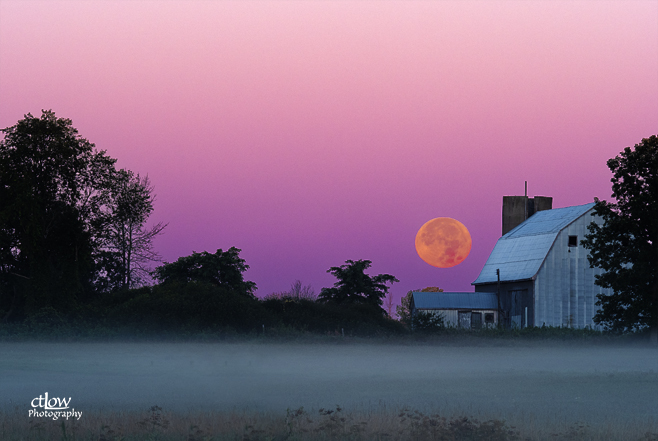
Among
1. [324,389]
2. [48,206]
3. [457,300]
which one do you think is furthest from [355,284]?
[324,389]

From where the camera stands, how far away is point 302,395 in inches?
738

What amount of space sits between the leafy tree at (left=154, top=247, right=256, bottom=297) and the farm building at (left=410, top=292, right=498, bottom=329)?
16227 millimetres

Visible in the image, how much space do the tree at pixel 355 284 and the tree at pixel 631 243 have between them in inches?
1535

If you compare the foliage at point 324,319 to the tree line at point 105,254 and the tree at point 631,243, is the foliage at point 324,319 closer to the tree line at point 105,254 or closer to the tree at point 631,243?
the tree line at point 105,254

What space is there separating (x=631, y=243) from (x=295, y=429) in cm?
3589

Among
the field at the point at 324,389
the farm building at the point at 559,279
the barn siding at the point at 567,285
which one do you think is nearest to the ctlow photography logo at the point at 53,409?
the field at the point at 324,389

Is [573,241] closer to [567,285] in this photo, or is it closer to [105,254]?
[567,285]

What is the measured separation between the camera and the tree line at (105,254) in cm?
4294

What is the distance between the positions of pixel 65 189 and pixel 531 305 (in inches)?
1376

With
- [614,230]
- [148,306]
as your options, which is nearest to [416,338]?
[614,230]

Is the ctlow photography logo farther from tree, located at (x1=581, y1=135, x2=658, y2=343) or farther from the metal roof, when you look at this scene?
the metal roof

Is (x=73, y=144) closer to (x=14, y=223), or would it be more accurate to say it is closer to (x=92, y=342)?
(x=14, y=223)

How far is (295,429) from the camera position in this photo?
11695mm

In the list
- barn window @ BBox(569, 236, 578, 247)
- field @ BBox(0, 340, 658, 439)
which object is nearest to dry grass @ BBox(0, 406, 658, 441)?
field @ BBox(0, 340, 658, 439)
